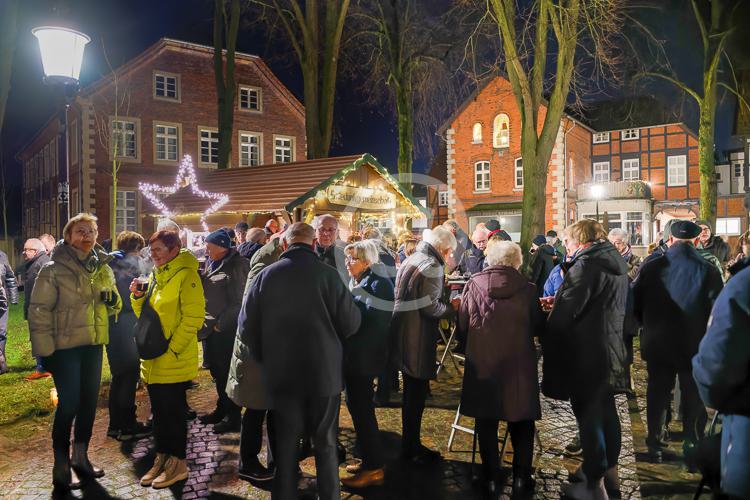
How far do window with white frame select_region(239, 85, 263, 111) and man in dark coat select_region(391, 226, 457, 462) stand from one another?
1149 inches

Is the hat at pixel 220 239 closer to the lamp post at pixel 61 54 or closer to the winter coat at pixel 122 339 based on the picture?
the winter coat at pixel 122 339

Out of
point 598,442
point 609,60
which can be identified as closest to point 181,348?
point 598,442

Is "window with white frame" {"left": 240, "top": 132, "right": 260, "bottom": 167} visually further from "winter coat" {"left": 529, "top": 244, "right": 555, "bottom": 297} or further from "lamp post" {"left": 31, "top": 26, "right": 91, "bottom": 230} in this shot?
"lamp post" {"left": 31, "top": 26, "right": 91, "bottom": 230}

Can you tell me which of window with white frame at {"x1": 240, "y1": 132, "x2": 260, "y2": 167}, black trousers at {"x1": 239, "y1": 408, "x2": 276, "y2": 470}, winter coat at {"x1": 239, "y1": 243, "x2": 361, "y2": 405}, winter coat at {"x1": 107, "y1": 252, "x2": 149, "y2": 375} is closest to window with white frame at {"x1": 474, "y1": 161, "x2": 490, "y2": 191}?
window with white frame at {"x1": 240, "y1": 132, "x2": 260, "y2": 167}

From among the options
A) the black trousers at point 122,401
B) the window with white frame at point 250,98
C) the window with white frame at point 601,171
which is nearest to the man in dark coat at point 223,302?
the black trousers at point 122,401

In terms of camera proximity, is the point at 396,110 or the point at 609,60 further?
the point at 396,110

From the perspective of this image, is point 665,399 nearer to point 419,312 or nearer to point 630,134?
point 419,312

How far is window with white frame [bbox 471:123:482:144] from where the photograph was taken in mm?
34969

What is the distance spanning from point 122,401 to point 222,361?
0.98m

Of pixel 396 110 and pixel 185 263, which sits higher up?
pixel 396 110

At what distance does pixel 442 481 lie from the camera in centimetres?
447

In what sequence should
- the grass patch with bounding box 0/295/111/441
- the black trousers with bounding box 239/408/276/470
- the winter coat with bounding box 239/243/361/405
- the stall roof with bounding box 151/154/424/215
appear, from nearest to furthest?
the winter coat with bounding box 239/243/361/405 < the black trousers with bounding box 239/408/276/470 < the grass patch with bounding box 0/295/111/441 < the stall roof with bounding box 151/154/424/215

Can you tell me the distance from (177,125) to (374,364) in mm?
28278

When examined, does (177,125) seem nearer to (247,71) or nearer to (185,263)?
(247,71)
